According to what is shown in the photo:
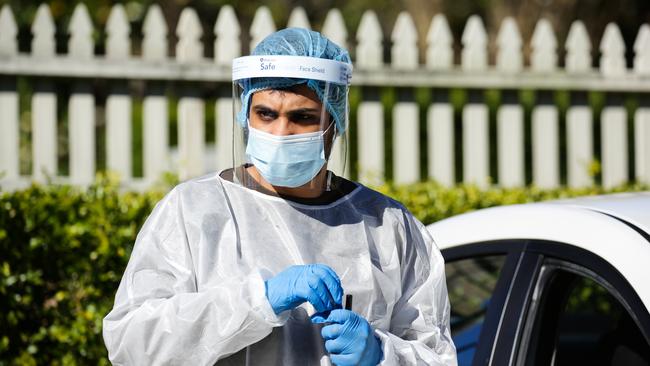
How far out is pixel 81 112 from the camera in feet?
20.1

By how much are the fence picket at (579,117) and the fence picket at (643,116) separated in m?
0.35

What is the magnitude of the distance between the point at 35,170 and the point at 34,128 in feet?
0.87

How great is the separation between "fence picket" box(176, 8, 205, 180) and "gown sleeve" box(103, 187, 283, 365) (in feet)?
13.3

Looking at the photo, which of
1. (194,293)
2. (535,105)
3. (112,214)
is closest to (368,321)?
(194,293)

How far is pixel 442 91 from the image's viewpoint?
6.47 m

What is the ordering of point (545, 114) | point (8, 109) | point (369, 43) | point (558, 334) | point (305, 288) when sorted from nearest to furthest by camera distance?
point (305, 288) → point (558, 334) → point (8, 109) → point (369, 43) → point (545, 114)

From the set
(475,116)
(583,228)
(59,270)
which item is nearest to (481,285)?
(583,228)

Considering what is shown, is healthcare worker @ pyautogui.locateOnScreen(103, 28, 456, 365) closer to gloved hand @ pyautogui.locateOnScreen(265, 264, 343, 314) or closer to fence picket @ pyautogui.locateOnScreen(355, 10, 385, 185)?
gloved hand @ pyautogui.locateOnScreen(265, 264, 343, 314)

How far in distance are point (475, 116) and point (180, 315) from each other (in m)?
4.75

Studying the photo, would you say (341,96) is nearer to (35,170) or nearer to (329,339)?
(329,339)

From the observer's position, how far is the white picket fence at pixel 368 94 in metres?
6.02

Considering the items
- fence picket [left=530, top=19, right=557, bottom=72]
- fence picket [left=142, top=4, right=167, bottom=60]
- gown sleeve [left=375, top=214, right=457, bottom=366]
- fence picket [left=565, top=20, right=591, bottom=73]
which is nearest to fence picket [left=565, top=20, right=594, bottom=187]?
fence picket [left=565, top=20, right=591, bottom=73]

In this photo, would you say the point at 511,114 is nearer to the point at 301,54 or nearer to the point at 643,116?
the point at 643,116

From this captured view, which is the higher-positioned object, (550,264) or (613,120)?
(613,120)
